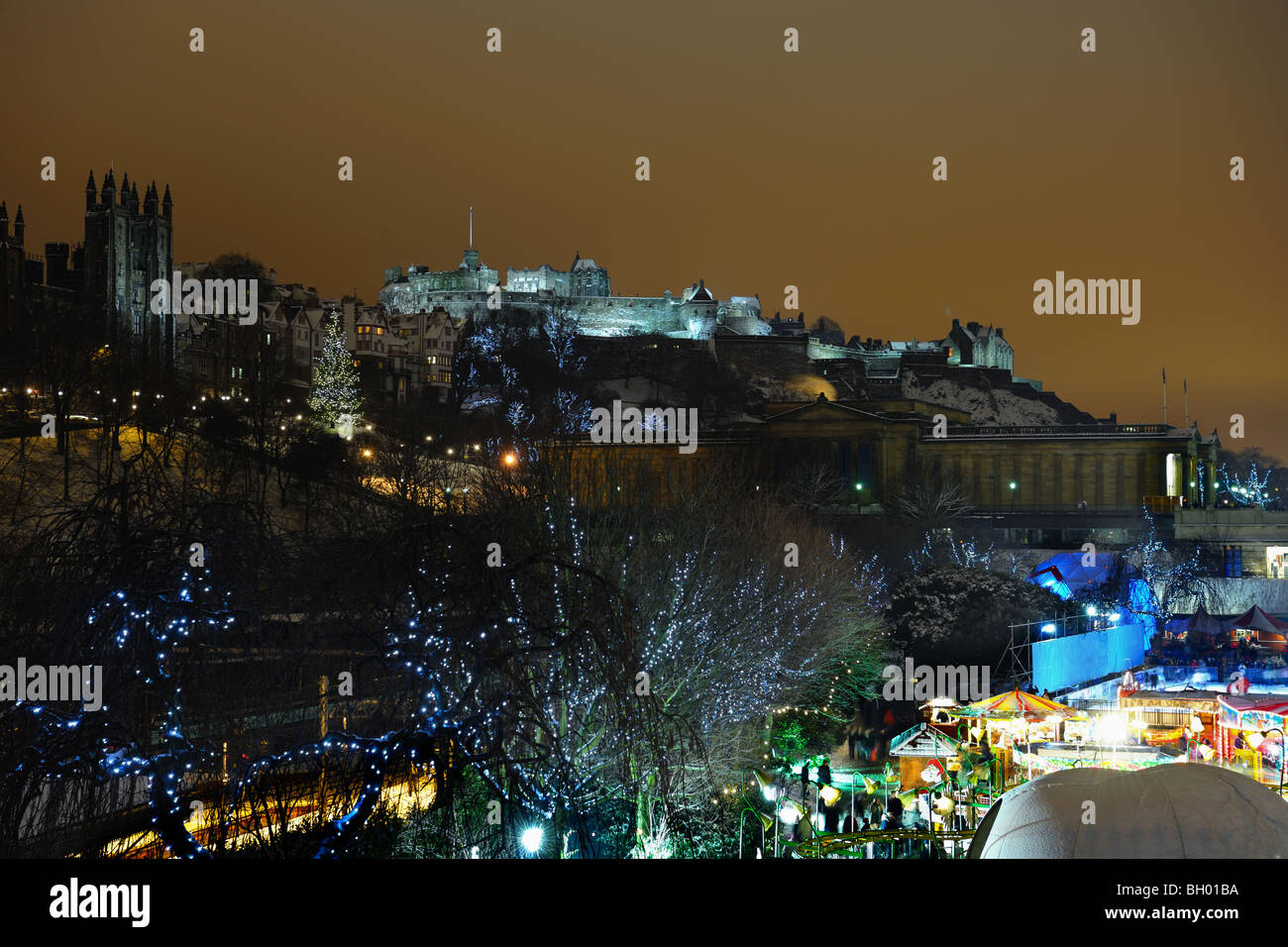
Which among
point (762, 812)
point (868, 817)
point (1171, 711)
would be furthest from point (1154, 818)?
point (1171, 711)

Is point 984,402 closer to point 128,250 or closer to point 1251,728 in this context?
point 128,250

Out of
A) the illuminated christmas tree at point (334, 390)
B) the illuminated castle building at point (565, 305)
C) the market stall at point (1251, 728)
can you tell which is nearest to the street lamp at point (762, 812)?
the market stall at point (1251, 728)

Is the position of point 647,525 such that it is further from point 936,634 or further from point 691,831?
point 936,634

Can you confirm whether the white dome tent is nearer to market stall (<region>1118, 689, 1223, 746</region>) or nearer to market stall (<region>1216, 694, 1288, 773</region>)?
market stall (<region>1216, 694, 1288, 773</region>)

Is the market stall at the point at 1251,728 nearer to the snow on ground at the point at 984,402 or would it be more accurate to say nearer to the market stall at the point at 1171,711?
the market stall at the point at 1171,711

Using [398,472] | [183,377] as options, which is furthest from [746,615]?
[183,377]

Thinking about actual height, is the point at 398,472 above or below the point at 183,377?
below
